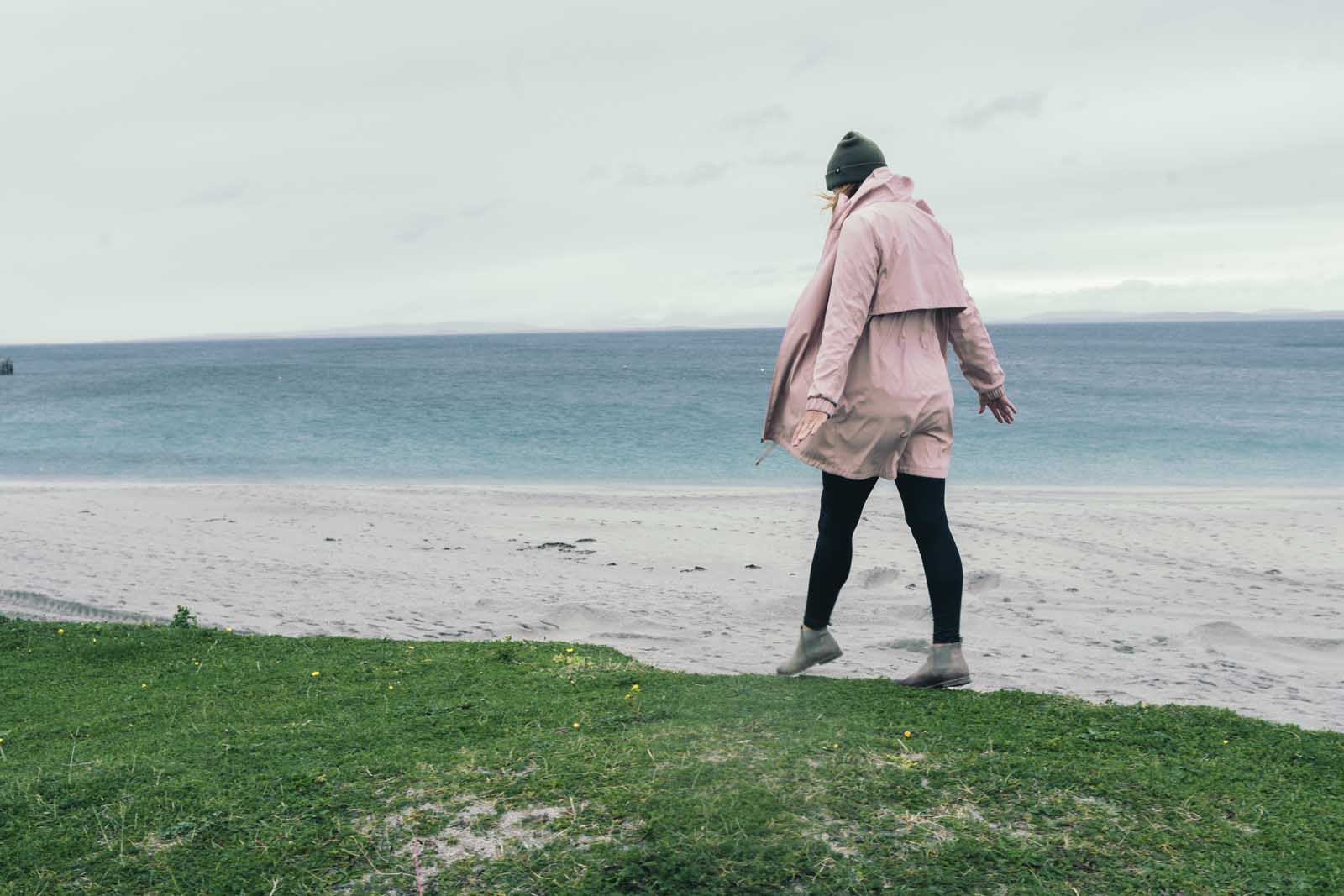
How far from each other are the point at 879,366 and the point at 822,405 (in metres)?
0.36

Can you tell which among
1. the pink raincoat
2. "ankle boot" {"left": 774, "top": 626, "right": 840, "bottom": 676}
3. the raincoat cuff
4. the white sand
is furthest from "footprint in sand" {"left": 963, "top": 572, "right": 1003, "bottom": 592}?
the raincoat cuff

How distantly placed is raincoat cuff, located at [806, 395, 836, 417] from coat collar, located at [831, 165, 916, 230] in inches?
32.5

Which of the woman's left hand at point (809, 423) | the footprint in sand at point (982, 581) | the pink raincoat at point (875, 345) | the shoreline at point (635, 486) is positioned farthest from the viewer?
the shoreline at point (635, 486)

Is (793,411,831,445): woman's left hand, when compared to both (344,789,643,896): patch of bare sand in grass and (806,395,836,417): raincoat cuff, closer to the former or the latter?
(806,395,836,417): raincoat cuff

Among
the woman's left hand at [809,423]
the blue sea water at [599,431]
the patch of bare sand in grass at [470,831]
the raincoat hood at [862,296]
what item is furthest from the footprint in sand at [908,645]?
the blue sea water at [599,431]

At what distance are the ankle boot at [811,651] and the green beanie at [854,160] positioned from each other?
1.99 metres

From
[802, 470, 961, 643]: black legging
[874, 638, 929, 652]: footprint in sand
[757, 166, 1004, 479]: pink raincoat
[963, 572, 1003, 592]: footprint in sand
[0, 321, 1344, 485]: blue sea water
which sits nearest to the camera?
[757, 166, 1004, 479]: pink raincoat

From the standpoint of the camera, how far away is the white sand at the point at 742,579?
664 cm

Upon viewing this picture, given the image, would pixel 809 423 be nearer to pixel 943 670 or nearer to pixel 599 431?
pixel 943 670

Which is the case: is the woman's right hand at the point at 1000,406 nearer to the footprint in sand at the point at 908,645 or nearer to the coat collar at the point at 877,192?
the coat collar at the point at 877,192

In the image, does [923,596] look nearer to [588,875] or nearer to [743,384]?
[588,875]

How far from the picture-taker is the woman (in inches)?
153

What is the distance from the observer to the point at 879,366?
3.95 metres

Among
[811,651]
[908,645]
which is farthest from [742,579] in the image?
[811,651]
